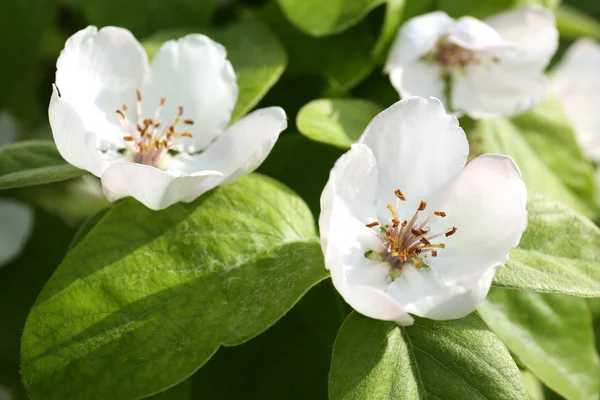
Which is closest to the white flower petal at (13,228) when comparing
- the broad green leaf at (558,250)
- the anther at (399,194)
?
the anther at (399,194)

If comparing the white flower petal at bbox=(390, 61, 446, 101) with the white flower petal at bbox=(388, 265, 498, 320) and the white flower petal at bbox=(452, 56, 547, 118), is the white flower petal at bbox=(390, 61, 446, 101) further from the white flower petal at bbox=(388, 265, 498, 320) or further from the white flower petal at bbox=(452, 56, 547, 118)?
the white flower petal at bbox=(388, 265, 498, 320)

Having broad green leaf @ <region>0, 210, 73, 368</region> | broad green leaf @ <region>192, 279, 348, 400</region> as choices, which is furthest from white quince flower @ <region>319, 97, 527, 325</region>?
broad green leaf @ <region>0, 210, 73, 368</region>

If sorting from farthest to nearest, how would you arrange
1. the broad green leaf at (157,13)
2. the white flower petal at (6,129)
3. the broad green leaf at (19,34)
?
the white flower petal at (6,129)
the broad green leaf at (19,34)
the broad green leaf at (157,13)

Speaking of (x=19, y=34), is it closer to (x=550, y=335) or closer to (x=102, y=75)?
(x=102, y=75)

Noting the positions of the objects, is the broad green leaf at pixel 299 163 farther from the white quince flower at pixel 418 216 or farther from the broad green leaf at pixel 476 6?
the broad green leaf at pixel 476 6

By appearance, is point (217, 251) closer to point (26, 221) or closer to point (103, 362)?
point (103, 362)

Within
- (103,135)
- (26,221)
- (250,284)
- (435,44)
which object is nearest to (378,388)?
(250,284)
